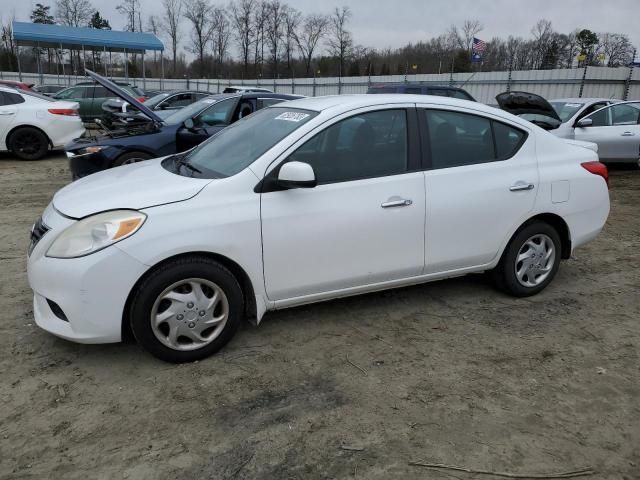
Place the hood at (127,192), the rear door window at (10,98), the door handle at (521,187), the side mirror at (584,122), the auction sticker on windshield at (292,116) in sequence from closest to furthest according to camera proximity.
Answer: the hood at (127,192) < the auction sticker on windshield at (292,116) < the door handle at (521,187) < the side mirror at (584,122) < the rear door window at (10,98)

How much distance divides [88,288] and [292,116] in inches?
71.9

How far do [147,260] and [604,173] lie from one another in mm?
3827

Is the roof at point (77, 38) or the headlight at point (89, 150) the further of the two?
the roof at point (77, 38)

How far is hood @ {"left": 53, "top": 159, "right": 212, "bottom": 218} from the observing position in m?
3.21

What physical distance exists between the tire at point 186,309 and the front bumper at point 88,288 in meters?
0.11

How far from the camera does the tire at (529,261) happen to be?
4.31m

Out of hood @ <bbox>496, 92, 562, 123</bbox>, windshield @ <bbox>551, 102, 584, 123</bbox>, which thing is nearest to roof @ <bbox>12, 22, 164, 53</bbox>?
hood @ <bbox>496, 92, 562, 123</bbox>

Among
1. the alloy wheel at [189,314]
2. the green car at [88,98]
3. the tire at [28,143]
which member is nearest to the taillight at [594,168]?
the alloy wheel at [189,314]

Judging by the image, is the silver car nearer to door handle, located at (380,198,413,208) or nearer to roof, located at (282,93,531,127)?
roof, located at (282,93,531,127)

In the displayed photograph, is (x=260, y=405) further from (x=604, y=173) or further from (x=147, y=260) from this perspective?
(x=604, y=173)

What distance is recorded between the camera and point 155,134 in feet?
25.2

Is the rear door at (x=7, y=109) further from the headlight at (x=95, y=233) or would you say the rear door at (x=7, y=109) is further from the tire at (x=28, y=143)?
the headlight at (x=95, y=233)

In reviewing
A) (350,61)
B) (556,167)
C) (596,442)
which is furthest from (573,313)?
(350,61)

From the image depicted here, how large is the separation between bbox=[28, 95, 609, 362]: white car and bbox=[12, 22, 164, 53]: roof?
103 feet
